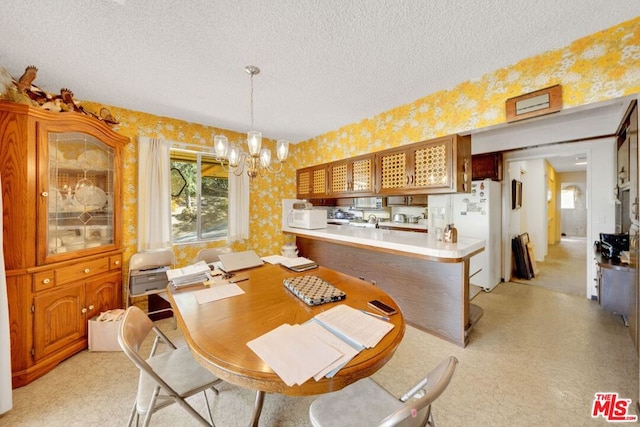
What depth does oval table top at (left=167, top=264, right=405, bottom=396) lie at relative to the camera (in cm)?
84

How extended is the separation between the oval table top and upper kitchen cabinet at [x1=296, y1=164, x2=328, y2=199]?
2293 millimetres

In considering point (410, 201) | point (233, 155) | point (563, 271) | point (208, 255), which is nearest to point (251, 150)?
point (233, 155)

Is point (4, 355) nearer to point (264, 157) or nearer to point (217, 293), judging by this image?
point (217, 293)

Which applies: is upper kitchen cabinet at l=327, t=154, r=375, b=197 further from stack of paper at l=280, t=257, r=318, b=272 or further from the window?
the window

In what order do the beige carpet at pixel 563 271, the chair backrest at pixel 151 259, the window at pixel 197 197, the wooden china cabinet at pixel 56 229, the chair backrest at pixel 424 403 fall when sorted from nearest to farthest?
the chair backrest at pixel 424 403, the wooden china cabinet at pixel 56 229, the chair backrest at pixel 151 259, the window at pixel 197 197, the beige carpet at pixel 563 271

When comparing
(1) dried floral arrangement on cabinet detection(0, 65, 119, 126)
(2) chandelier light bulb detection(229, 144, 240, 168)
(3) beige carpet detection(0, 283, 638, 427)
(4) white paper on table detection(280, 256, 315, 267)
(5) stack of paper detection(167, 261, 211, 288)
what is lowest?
(3) beige carpet detection(0, 283, 638, 427)

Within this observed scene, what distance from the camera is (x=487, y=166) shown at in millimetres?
3943

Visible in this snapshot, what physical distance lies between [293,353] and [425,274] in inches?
74.5

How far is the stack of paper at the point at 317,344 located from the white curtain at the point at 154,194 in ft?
8.98

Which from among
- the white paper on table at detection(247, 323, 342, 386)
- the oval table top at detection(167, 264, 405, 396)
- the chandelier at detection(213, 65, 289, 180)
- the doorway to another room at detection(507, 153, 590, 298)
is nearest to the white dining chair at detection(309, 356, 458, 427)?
the oval table top at detection(167, 264, 405, 396)

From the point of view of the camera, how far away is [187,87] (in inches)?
93.7

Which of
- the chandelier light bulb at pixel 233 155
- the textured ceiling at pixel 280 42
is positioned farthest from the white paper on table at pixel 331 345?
the textured ceiling at pixel 280 42

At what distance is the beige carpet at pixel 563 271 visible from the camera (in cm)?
377

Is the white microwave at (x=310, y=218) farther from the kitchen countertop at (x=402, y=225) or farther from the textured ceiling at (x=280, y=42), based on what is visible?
the kitchen countertop at (x=402, y=225)
